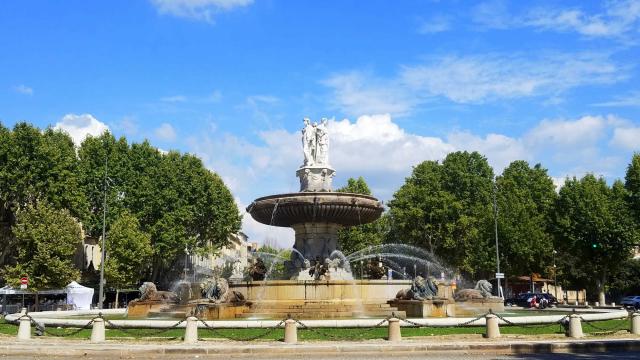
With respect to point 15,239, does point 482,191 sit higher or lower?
higher

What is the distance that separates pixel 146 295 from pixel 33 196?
20114mm

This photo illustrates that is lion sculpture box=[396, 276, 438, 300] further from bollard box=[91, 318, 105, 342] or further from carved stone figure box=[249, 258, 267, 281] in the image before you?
bollard box=[91, 318, 105, 342]

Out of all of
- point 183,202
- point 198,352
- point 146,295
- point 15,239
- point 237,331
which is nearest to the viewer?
point 198,352

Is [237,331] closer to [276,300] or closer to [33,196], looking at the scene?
[276,300]

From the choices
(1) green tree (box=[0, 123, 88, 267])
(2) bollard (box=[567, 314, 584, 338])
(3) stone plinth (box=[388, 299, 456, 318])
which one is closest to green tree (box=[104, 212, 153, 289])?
(1) green tree (box=[0, 123, 88, 267])

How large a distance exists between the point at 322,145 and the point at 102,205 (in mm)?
23063

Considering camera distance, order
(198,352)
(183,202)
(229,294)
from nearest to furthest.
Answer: (198,352) → (229,294) → (183,202)

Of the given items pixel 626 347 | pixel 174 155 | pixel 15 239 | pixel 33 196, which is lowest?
pixel 626 347

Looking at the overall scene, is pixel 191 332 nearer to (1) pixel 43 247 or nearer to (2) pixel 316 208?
(2) pixel 316 208

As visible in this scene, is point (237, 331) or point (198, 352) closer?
point (198, 352)

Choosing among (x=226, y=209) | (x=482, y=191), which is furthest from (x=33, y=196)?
(x=482, y=191)

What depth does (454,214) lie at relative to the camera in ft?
172

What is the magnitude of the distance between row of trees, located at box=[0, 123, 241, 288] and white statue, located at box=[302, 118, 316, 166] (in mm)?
16334

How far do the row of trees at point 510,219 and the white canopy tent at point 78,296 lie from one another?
Answer: 24.1 meters
